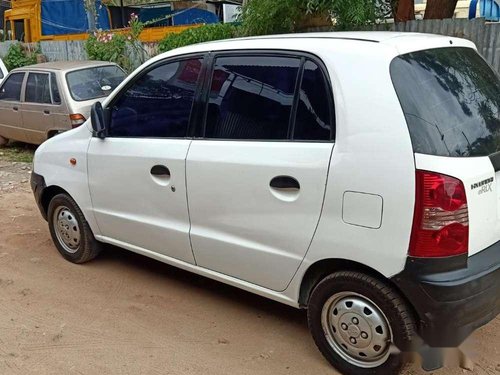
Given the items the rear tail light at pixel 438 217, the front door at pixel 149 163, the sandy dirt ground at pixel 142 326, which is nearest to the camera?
the rear tail light at pixel 438 217

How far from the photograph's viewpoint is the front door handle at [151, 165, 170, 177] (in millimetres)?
3602

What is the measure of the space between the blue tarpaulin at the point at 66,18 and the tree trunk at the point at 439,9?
12.4 metres

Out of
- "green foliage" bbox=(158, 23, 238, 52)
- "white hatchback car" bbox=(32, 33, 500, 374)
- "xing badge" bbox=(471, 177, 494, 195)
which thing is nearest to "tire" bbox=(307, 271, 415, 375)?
Result: "white hatchback car" bbox=(32, 33, 500, 374)

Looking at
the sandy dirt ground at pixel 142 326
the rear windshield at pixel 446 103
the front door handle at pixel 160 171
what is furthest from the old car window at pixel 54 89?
the rear windshield at pixel 446 103

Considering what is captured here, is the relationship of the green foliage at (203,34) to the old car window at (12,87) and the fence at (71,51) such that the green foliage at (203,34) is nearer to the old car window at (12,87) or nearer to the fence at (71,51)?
the fence at (71,51)

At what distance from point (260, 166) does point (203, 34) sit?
8.20 metres

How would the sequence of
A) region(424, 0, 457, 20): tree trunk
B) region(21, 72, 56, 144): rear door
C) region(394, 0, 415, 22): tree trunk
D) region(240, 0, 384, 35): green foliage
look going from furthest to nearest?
1. region(21, 72, 56, 144): rear door
2. region(394, 0, 415, 22): tree trunk
3. region(424, 0, 457, 20): tree trunk
4. region(240, 0, 384, 35): green foliage

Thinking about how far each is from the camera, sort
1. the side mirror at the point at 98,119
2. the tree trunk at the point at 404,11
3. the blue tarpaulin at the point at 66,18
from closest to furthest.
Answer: the side mirror at the point at 98,119 < the tree trunk at the point at 404,11 < the blue tarpaulin at the point at 66,18

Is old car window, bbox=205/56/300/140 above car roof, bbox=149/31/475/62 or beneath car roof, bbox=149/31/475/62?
beneath

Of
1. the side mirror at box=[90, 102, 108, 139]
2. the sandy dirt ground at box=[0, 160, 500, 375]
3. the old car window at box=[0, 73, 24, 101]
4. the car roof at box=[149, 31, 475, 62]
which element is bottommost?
the sandy dirt ground at box=[0, 160, 500, 375]

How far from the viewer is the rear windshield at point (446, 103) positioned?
8.52 feet

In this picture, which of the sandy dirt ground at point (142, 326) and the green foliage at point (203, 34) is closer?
the sandy dirt ground at point (142, 326)

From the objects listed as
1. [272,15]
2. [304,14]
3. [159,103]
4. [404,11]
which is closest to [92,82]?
[272,15]

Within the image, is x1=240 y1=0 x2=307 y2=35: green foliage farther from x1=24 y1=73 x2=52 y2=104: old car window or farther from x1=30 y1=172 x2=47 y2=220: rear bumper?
x1=30 y1=172 x2=47 y2=220: rear bumper
